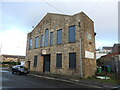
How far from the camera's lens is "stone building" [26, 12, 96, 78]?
55.1 feet

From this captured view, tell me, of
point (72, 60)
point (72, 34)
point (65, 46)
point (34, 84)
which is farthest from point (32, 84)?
point (72, 34)

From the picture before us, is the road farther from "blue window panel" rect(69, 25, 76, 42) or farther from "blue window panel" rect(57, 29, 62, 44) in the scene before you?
"blue window panel" rect(57, 29, 62, 44)

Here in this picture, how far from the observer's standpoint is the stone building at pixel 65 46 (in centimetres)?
1680

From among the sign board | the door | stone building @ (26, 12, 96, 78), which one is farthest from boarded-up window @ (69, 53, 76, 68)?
the door

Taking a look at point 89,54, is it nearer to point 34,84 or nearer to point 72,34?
point 72,34

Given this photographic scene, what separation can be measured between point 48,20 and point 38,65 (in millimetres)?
8635

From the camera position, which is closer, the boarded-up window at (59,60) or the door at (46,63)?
the boarded-up window at (59,60)

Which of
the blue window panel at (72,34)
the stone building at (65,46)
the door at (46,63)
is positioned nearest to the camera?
the stone building at (65,46)

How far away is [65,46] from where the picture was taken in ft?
61.0

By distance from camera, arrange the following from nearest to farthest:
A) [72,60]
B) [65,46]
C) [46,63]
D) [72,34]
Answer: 1. [72,60]
2. [72,34]
3. [65,46]
4. [46,63]

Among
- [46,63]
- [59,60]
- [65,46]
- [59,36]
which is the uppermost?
[59,36]

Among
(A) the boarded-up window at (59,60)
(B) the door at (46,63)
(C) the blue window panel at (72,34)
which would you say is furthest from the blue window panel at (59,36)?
(B) the door at (46,63)

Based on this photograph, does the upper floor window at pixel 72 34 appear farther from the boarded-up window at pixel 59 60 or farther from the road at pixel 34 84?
the road at pixel 34 84

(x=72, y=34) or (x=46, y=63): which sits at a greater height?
(x=72, y=34)
